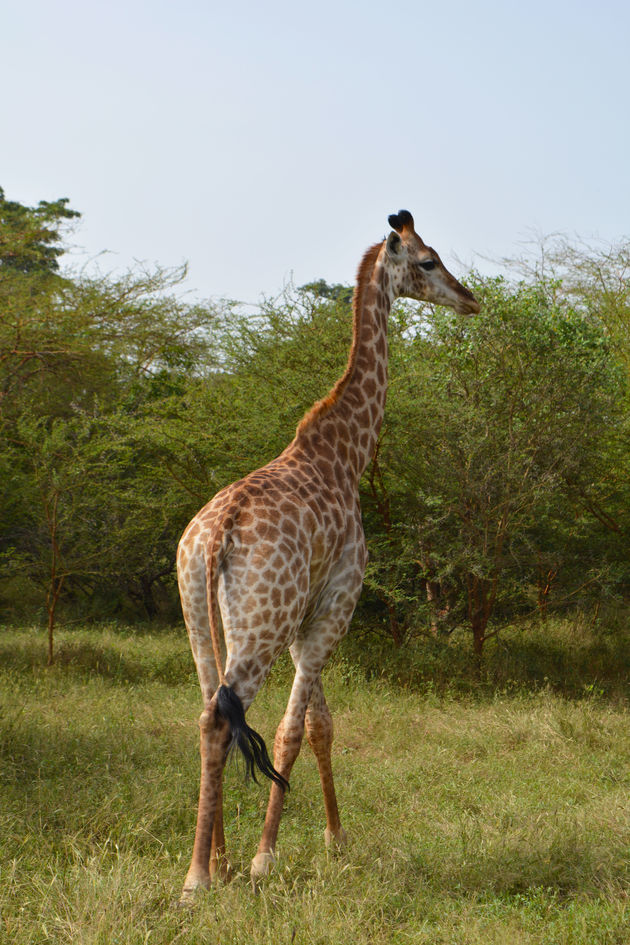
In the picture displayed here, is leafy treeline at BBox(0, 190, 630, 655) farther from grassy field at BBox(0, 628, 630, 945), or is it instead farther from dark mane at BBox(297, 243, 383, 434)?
dark mane at BBox(297, 243, 383, 434)

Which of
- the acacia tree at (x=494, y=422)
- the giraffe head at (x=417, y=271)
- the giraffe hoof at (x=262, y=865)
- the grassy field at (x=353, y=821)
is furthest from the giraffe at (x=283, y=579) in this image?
the acacia tree at (x=494, y=422)

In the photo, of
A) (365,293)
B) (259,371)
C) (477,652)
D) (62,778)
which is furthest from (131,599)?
(365,293)

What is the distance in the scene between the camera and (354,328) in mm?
4742

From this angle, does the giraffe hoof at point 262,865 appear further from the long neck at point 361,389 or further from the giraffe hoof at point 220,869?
the long neck at point 361,389

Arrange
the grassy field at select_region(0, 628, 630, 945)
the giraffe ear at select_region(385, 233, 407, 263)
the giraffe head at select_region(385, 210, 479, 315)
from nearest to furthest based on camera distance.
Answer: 1. the grassy field at select_region(0, 628, 630, 945)
2. the giraffe ear at select_region(385, 233, 407, 263)
3. the giraffe head at select_region(385, 210, 479, 315)

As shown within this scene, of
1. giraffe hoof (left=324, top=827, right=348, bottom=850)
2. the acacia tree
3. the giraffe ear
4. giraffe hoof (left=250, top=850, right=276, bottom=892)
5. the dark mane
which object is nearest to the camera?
giraffe hoof (left=250, top=850, right=276, bottom=892)

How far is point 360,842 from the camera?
13.7 feet

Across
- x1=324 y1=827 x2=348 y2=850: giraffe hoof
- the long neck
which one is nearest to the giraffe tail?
x1=324 y1=827 x2=348 y2=850: giraffe hoof

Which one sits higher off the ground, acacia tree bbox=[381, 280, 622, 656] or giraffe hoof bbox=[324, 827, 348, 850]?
acacia tree bbox=[381, 280, 622, 656]

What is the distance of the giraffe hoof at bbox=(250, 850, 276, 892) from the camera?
365 centimetres

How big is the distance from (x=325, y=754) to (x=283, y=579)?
116cm

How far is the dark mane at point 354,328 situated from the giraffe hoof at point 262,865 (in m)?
2.03

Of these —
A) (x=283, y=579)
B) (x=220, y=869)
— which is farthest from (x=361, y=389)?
(x=220, y=869)

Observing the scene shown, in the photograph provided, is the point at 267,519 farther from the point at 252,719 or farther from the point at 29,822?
the point at 252,719
